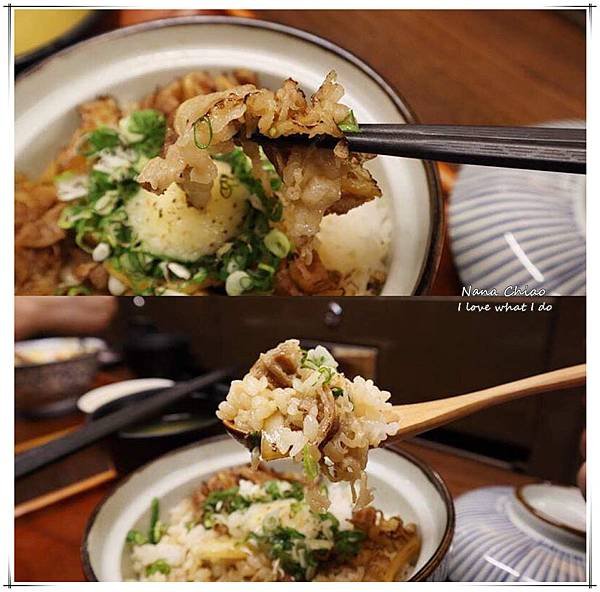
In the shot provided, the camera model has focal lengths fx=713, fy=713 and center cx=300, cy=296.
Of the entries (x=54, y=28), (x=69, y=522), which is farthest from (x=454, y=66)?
(x=69, y=522)

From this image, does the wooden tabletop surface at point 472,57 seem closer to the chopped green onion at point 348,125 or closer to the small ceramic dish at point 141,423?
the chopped green onion at point 348,125

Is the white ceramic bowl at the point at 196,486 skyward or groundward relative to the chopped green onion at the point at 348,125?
groundward

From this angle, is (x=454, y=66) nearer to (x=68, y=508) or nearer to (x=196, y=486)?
(x=196, y=486)

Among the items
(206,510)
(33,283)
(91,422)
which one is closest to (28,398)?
(91,422)

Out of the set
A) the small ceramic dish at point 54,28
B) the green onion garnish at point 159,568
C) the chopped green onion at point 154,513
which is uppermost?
the small ceramic dish at point 54,28

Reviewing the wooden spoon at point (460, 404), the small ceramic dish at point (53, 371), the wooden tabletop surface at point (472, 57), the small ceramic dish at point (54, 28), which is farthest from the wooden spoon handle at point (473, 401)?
the small ceramic dish at point (54, 28)

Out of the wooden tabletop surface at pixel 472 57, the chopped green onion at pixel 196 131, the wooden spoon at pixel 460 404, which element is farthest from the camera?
the wooden tabletop surface at pixel 472 57
